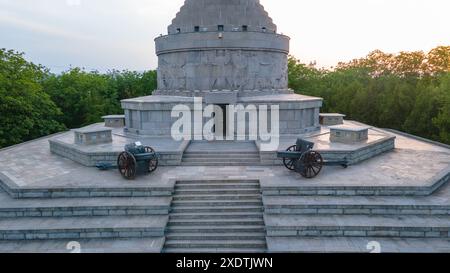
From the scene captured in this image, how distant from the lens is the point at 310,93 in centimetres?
3069

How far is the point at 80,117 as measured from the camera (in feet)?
85.9

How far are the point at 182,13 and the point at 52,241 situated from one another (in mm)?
14404

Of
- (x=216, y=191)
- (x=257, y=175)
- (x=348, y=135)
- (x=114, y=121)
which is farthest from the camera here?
(x=114, y=121)

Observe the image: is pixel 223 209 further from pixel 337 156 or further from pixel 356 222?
pixel 337 156

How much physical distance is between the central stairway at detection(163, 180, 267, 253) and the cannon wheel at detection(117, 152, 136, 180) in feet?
4.66

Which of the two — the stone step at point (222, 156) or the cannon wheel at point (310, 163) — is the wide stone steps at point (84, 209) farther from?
the cannon wheel at point (310, 163)

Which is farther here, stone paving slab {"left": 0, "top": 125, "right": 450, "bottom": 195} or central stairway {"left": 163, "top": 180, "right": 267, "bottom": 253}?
stone paving slab {"left": 0, "top": 125, "right": 450, "bottom": 195}

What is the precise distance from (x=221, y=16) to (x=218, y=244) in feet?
43.9

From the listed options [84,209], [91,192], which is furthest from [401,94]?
[84,209]

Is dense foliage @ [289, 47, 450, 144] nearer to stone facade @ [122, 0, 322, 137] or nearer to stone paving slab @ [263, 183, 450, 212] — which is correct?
stone facade @ [122, 0, 322, 137]

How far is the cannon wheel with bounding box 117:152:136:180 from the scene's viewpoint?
9.67 m

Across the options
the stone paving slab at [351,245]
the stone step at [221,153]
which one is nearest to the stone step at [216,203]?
the stone paving slab at [351,245]

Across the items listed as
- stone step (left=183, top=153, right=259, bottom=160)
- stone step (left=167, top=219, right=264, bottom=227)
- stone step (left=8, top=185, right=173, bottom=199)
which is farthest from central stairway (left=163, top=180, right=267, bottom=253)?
stone step (left=183, top=153, right=259, bottom=160)
